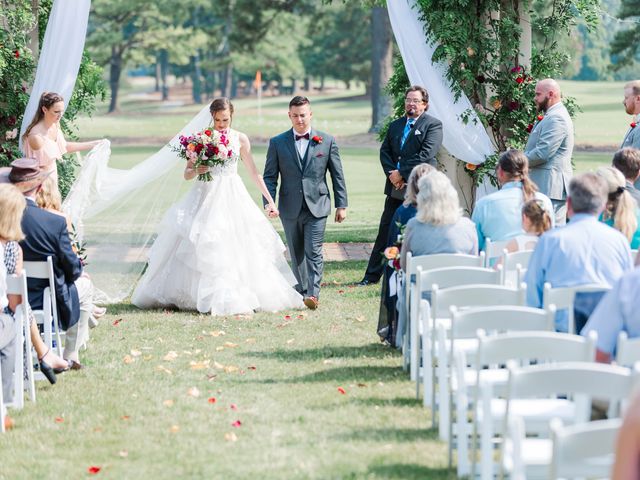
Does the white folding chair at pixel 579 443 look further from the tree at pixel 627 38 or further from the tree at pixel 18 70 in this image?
the tree at pixel 627 38

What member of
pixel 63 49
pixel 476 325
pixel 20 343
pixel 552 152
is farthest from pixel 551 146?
pixel 20 343

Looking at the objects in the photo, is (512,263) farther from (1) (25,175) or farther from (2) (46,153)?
(2) (46,153)

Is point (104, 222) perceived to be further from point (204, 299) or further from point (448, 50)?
point (448, 50)

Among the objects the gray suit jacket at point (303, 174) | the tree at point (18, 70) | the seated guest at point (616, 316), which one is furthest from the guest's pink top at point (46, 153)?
the seated guest at point (616, 316)

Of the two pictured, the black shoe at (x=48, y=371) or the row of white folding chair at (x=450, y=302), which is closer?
the row of white folding chair at (x=450, y=302)

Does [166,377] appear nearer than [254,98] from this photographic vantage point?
Yes

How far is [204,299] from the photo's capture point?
9711 millimetres

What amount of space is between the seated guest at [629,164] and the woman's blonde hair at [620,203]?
2.33 feet

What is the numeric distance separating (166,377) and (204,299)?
237cm

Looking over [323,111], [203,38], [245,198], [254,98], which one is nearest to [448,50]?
[245,198]

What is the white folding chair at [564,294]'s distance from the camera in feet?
17.7

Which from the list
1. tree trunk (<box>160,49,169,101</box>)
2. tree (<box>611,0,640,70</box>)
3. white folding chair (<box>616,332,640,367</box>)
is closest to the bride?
white folding chair (<box>616,332,640,367</box>)

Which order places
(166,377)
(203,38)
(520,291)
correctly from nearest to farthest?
(520,291), (166,377), (203,38)

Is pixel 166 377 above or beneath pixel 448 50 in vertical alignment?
beneath
